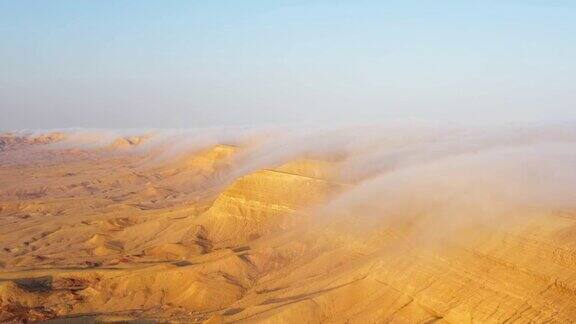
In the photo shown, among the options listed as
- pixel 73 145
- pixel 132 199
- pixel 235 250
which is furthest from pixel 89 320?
pixel 73 145

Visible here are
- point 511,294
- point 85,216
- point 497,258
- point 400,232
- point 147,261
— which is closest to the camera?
point 511,294

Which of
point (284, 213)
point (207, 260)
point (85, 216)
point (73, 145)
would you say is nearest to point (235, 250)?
point (207, 260)

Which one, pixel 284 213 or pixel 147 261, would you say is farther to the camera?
pixel 284 213

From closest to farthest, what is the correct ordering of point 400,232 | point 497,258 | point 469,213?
point 497,258 → point 469,213 → point 400,232

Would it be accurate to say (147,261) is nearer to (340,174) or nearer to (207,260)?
(207,260)

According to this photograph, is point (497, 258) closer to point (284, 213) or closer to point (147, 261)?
point (284, 213)

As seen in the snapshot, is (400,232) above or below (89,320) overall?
above
